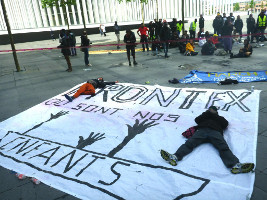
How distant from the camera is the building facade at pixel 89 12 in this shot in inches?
1270

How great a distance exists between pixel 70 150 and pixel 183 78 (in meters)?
5.65

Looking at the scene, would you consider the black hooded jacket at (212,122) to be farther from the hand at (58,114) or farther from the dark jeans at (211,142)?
the hand at (58,114)

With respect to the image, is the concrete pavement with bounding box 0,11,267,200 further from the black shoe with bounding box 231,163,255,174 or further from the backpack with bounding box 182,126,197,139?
the backpack with bounding box 182,126,197,139

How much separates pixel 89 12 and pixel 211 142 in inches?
1433

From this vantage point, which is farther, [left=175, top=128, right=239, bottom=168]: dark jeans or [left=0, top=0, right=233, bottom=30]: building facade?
[left=0, top=0, right=233, bottom=30]: building facade

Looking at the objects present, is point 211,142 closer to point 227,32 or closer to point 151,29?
point 227,32

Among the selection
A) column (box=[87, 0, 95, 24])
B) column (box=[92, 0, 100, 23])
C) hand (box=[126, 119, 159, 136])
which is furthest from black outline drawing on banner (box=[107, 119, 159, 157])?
column (box=[92, 0, 100, 23])

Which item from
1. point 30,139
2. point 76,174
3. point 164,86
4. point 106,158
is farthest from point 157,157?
point 164,86

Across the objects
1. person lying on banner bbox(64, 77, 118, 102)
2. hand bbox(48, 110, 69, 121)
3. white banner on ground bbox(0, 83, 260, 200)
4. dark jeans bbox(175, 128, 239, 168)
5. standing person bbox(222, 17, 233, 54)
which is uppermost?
standing person bbox(222, 17, 233, 54)

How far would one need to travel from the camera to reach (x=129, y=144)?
4.98m

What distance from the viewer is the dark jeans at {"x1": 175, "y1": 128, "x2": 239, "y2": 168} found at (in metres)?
4.04

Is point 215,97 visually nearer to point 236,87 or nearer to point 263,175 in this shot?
point 236,87

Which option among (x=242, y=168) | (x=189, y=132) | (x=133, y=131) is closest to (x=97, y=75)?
(x=133, y=131)

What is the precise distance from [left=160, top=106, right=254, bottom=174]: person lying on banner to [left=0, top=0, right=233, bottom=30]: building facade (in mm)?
24085
